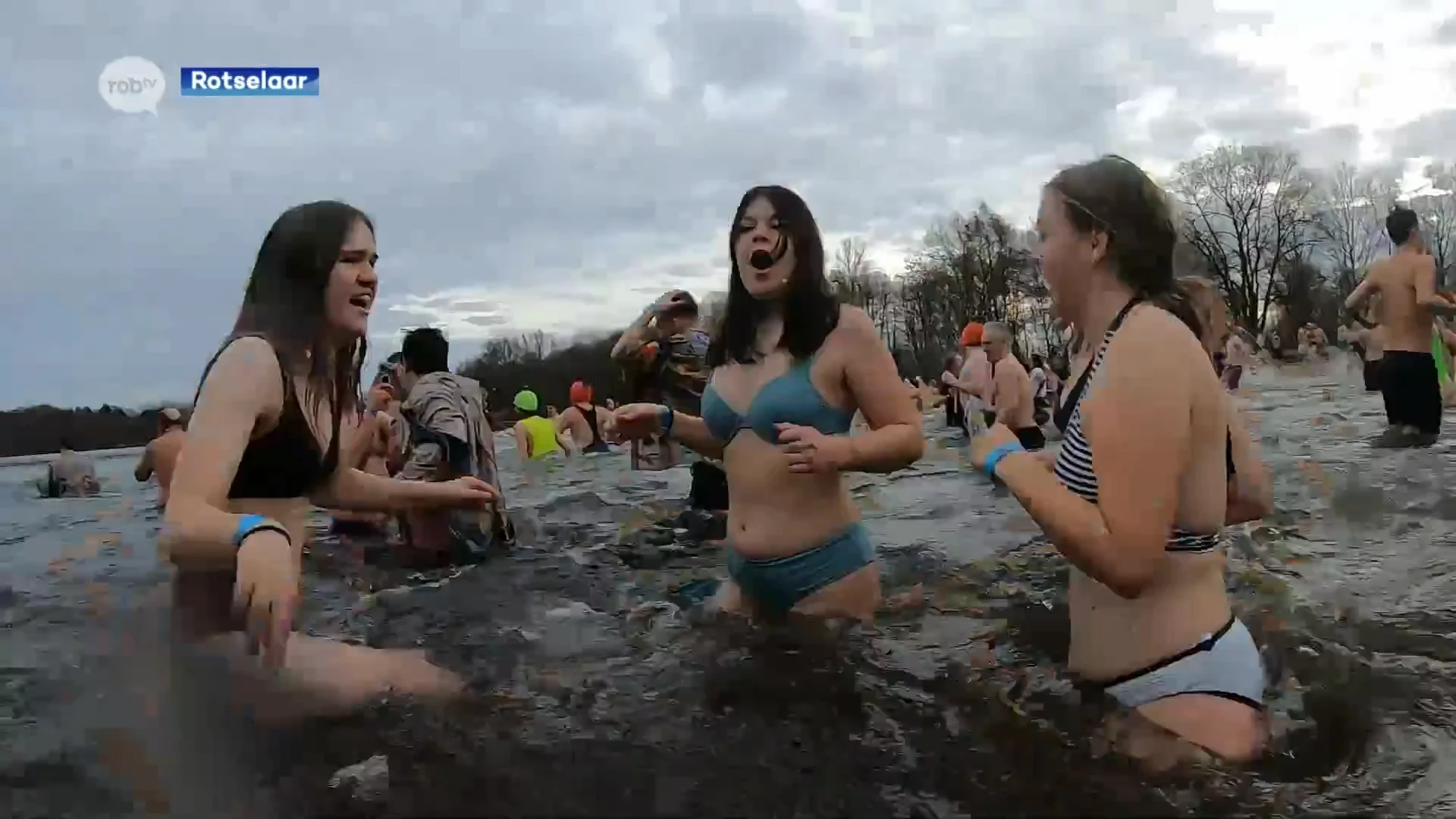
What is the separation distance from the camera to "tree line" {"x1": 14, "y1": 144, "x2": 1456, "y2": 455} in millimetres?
2822

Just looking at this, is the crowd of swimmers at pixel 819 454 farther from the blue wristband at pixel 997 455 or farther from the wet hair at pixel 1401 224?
the wet hair at pixel 1401 224

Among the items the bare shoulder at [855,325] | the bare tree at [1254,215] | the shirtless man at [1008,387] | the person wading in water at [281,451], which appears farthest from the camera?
the shirtless man at [1008,387]

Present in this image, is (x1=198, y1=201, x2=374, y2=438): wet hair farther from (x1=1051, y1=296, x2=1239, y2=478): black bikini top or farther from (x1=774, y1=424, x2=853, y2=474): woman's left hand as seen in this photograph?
(x1=1051, y1=296, x2=1239, y2=478): black bikini top

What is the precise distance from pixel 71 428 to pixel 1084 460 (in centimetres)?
277

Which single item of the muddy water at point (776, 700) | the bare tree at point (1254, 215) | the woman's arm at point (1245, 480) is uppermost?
the bare tree at point (1254, 215)

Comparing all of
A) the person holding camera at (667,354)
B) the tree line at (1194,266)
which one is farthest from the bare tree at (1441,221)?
the person holding camera at (667,354)

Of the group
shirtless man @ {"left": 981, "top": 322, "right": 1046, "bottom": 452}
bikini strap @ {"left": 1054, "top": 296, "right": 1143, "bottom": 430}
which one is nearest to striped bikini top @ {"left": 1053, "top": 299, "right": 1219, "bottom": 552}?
bikini strap @ {"left": 1054, "top": 296, "right": 1143, "bottom": 430}

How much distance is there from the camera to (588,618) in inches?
132

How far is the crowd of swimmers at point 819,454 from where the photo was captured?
5.52ft

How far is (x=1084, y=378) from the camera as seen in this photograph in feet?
6.08

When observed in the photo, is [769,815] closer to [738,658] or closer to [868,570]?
[738,658]

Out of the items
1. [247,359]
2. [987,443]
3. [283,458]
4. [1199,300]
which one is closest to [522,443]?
[283,458]

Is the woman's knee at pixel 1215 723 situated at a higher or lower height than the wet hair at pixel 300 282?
lower

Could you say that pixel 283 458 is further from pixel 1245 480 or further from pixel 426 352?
pixel 426 352
